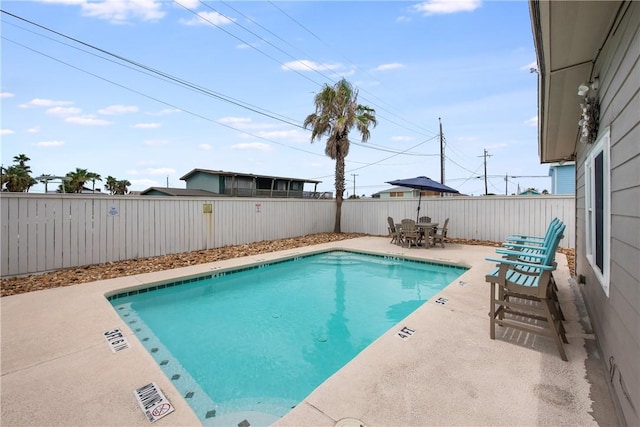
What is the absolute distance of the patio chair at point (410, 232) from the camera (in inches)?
332

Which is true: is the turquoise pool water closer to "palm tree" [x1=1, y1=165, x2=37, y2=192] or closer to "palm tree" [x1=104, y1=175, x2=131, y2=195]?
"palm tree" [x1=1, y1=165, x2=37, y2=192]

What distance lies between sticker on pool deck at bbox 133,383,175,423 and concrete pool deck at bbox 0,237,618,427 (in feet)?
0.14

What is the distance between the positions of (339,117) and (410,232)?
5.30 meters

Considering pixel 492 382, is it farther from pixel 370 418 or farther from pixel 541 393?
pixel 370 418

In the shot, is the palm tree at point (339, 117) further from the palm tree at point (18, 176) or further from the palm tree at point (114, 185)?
the palm tree at point (114, 185)

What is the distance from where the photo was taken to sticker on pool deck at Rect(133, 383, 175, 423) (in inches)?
71.3

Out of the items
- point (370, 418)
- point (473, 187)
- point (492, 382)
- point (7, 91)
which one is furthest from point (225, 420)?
point (473, 187)

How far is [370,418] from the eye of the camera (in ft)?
5.60

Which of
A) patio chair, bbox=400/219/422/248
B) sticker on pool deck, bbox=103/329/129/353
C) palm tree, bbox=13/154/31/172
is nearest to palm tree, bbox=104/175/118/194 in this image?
palm tree, bbox=13/154/31/172

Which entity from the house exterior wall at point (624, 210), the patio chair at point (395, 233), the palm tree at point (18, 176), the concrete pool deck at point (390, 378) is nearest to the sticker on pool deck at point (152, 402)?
the concrete pool deck at point (390, 378)

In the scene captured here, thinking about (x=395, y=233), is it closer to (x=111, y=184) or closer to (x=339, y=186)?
(x=339, y=186)

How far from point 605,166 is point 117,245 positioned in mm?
8218

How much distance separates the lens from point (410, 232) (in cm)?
844

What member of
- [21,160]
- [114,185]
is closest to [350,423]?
[21,160]
